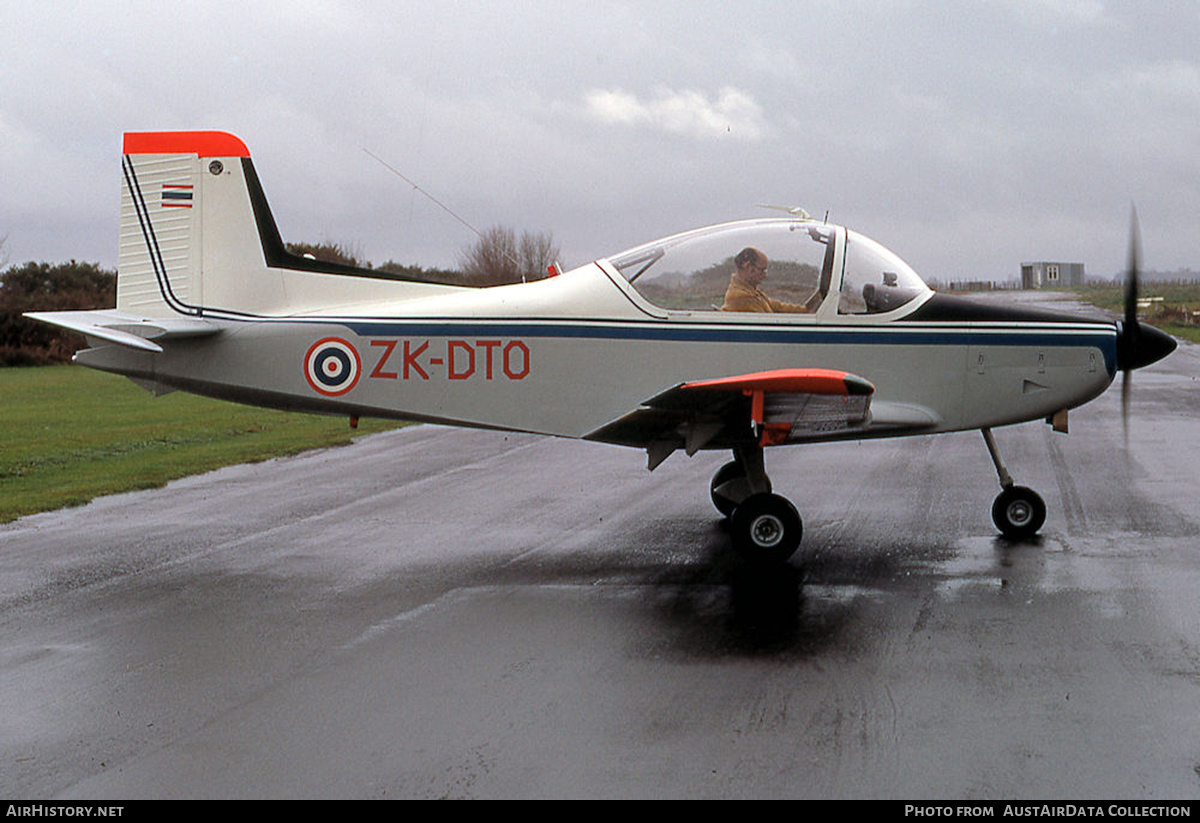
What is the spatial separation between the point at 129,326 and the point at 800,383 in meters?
4.84

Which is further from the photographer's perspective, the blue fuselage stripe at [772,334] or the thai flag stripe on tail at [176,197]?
the thai flag stripe on tail at [176,197]

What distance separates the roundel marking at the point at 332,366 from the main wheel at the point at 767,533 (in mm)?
2988

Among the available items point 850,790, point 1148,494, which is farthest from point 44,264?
point 850,790

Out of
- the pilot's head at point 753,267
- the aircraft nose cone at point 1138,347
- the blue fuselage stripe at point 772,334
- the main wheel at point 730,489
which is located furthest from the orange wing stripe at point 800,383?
the aircraft nose cone at point 1138,347

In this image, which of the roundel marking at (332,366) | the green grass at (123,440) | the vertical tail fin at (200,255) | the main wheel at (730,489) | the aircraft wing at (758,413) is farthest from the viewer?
the green grass at (123,440)

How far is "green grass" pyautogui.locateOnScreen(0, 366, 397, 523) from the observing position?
1249 cm

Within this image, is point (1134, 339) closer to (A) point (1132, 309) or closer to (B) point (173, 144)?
(A) point (1132, 309)

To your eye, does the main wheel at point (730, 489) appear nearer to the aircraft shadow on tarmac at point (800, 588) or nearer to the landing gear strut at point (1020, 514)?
the aircraft shadow on tarmac at point (800, 588)

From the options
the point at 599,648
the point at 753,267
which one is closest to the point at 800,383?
the point at 753,267

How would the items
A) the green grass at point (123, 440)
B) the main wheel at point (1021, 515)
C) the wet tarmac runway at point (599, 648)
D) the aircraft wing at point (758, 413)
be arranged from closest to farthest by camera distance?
the wet tarmac runway at point (599, 648)
the aircraft wing at point (758, 413)
the main wheel at point (1021, 515)
the green grass at point (123, 440)

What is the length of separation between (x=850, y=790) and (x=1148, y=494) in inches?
295

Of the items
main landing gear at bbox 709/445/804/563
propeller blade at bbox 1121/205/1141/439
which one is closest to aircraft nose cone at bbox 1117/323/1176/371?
propeller blade at bbox 1121/205/1141/439

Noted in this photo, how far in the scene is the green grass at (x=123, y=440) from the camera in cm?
1249
